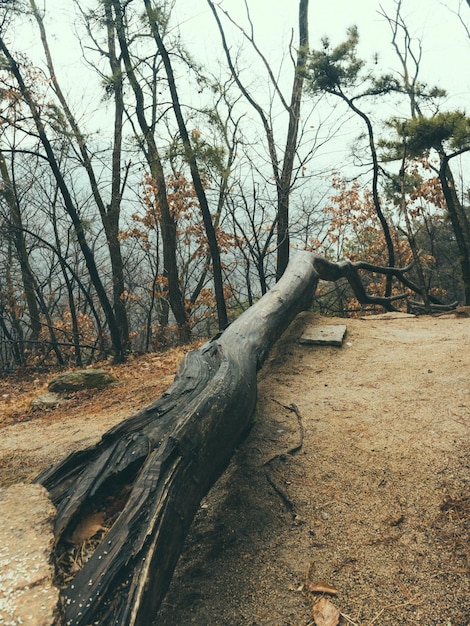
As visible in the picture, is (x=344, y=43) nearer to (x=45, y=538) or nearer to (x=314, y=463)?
(x=314, y=463)

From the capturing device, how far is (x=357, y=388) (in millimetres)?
3527

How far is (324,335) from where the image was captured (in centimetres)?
480

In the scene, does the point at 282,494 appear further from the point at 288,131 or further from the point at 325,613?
the point at 288,131

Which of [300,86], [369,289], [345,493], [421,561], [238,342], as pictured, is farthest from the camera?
[369,289]

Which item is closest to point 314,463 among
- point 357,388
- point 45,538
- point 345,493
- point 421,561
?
point 345,493

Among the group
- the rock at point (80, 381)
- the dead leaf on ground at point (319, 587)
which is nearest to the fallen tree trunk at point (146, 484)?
the dead leaf on ground at point (319, 587)

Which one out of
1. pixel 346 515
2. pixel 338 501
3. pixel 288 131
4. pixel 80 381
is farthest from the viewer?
pixel 288 131

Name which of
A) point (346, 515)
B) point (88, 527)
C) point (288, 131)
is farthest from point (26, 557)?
point (288, 131)

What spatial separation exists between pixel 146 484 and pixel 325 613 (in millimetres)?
829

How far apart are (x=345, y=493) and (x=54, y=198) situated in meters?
12.7

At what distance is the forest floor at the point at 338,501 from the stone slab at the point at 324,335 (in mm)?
510

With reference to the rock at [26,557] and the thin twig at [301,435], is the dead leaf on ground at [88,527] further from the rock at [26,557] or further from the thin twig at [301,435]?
the thin twig at [301,435]

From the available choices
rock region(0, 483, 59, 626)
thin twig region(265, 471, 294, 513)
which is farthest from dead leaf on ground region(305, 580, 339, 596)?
rock region(0, 483, 59, 626)

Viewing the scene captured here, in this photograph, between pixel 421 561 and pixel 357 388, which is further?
pixel 357 388
